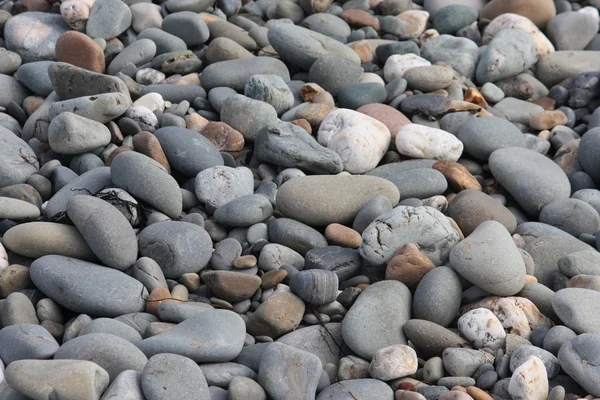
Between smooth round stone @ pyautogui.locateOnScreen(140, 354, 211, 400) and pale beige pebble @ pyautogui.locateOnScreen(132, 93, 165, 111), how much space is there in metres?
1.99

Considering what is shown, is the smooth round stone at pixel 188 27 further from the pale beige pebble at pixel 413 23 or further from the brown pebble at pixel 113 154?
the pale beige pebble at pixel 413 23

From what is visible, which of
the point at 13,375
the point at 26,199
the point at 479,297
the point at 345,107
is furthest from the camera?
the point at 345,107

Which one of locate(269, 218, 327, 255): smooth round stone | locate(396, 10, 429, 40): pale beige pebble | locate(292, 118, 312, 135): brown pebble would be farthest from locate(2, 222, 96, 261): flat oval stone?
locate(396, 10, 429, 40): pale beige pebble

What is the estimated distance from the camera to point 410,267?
3.06m

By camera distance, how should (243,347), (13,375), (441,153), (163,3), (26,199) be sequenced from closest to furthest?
(13,375) → (243,347) → (26,199) → (441,153) → (163,3)

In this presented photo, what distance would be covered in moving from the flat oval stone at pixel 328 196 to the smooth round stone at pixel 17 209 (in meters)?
1.10

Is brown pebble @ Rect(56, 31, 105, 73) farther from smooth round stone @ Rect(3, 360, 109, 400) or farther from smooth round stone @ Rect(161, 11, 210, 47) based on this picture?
smooth round stone @ Rect(3, 360, 109, 400)

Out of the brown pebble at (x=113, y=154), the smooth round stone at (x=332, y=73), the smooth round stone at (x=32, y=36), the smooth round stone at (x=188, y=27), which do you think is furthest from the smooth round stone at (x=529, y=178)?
the smooth round stone at (x=32, y=36)

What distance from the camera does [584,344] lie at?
8.45 feet

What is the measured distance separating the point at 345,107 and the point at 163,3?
1.63 m

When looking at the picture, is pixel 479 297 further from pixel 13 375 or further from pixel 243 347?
pixel 13 375

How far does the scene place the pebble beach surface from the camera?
2576 millimetres

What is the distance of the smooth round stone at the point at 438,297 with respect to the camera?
9.53ft

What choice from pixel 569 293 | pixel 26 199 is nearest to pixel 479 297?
pixel 569 293
